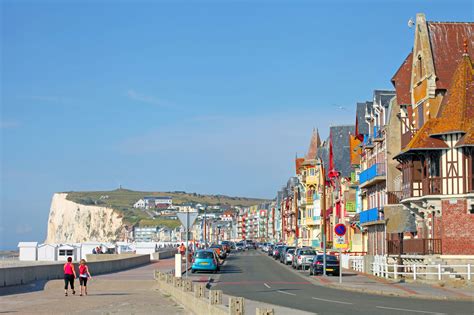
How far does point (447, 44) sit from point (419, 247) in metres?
11.8

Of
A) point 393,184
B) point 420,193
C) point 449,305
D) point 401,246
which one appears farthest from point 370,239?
point 449,305

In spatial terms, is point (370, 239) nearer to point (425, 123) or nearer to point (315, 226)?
point (425, 123)

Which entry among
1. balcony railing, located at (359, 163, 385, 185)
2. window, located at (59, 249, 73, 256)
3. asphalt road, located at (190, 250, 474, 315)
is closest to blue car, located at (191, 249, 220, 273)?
asphalt road, located at (190, 250, 474, 315)

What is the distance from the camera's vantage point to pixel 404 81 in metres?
52.5

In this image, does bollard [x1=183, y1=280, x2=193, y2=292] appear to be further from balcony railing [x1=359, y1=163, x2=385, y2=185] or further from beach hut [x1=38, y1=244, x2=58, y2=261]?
beach hut [x1=38, y1=244, x2=58, y2=261]

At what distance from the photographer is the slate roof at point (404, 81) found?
5194 cm

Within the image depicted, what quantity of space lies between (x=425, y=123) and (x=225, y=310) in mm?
29835

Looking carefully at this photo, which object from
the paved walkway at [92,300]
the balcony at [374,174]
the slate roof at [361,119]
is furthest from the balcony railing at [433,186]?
the slate roof at [361,119]

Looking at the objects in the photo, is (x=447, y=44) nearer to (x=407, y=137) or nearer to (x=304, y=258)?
(x=407, y=137)

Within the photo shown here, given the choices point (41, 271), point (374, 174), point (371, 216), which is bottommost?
point (41, 271)

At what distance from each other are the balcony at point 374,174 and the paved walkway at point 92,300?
959 inches

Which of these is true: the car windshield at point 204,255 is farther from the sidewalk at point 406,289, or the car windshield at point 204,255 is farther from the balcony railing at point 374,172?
the balcony railing at point 374,172

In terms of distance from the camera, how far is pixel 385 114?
59906mm

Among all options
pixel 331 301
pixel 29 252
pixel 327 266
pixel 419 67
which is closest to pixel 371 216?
pixel 327 266
